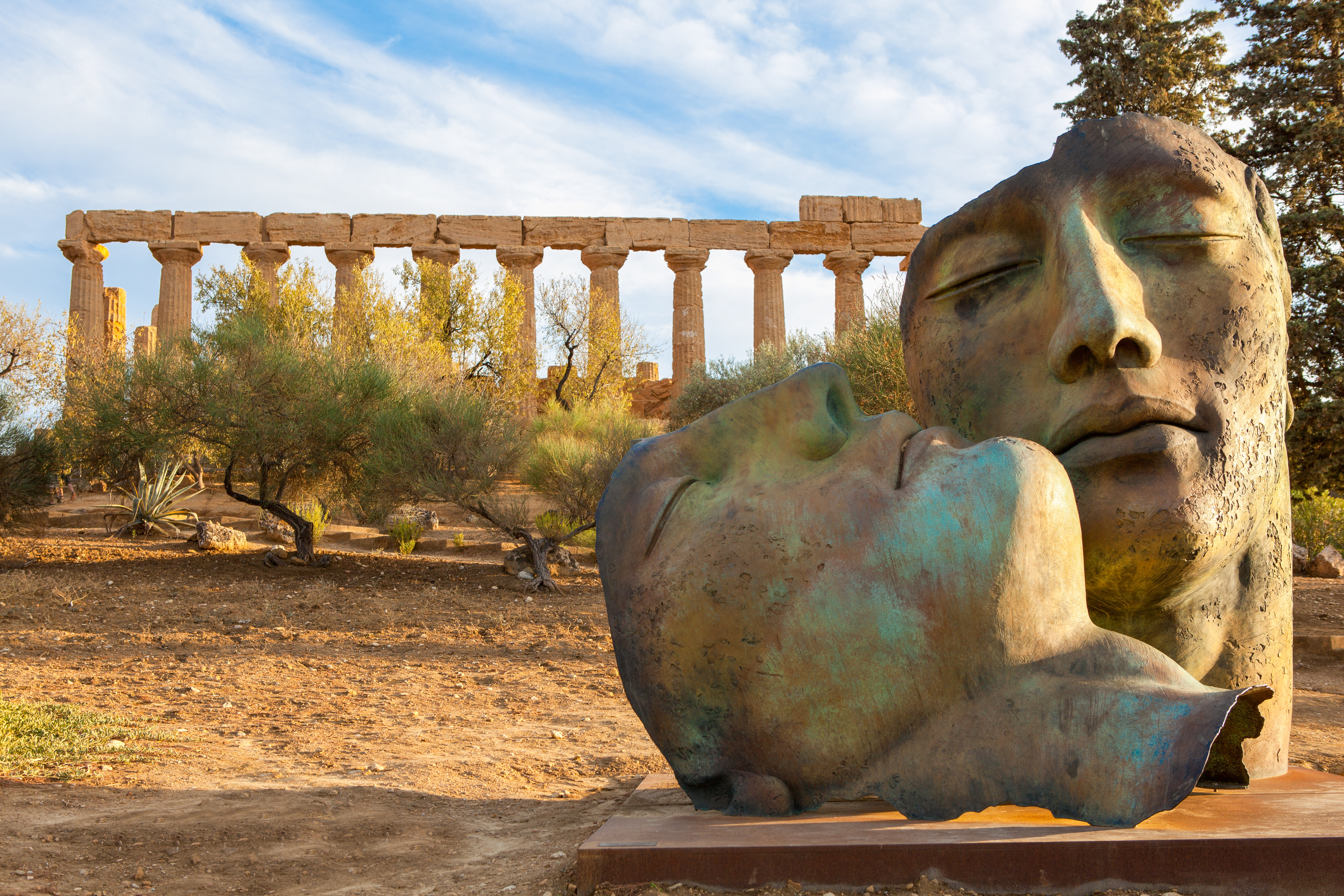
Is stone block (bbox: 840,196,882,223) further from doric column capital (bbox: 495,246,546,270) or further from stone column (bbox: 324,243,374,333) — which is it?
stone column (bbox: 324,243,374,333)

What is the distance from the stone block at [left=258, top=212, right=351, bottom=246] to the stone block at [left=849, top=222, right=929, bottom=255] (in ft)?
54.5

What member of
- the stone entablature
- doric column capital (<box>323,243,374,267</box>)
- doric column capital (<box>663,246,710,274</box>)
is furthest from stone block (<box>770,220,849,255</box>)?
doric column capital (<box>323,243,374,267</box>)

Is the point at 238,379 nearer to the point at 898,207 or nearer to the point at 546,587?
the point at 546,587

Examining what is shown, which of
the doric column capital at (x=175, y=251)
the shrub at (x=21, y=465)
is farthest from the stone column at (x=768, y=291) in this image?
the shrub at (x=21, y=465)

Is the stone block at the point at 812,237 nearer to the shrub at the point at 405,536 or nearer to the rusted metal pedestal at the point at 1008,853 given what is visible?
the shrub at the point at 405,536

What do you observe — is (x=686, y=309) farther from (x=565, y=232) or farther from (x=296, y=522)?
(x=296, y=522)

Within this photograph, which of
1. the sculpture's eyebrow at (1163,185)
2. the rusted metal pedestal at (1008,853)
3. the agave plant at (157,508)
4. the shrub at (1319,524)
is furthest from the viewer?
the shrub at (1319,524)

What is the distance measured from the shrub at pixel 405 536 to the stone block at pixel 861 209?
64.8 ft

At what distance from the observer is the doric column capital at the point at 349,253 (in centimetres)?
3262

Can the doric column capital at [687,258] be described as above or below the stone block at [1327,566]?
above

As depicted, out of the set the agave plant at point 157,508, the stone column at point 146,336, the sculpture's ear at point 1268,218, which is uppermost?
the stone column at point 146,336

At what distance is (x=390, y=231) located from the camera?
108 ft

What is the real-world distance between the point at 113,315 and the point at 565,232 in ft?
56.5

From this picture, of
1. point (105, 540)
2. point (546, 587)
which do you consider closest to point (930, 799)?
point (546, 587)
